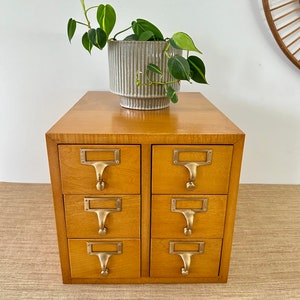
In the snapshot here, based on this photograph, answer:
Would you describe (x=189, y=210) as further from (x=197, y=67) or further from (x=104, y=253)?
(x=197, y=67)

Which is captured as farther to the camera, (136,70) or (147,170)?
(136,70)

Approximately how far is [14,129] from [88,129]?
2.50ft

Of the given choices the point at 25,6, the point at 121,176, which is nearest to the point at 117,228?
the point at 121,176

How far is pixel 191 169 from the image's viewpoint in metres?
0.73

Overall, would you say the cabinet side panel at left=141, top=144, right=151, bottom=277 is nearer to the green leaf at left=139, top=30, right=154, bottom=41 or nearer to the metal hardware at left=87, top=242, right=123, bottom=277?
the metal hardware at left=87, top=242, right=123, bottom=277

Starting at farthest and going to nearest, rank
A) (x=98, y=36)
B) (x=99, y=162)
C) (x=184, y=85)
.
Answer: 1. (x=184, y=85)
2. (x=98, y=36)
3. (x=99, y=162)

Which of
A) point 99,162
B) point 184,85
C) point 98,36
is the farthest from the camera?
point 184,85

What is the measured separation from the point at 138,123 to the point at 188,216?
29 centimetres

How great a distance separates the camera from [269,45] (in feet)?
4.01

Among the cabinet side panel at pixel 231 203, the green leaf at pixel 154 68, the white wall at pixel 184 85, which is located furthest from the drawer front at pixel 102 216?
the white wall at pixel 184 85

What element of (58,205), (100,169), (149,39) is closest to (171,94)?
(149,39)

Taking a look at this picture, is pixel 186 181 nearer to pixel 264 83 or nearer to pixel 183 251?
pixel 183 251

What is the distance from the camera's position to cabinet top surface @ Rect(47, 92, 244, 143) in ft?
2.35

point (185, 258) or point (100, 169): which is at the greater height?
point (100, 169)
